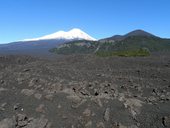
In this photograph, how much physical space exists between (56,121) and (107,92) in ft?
22.0

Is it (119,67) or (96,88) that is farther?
(119,67)

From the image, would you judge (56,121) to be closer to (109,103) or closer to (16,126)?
(16,126)

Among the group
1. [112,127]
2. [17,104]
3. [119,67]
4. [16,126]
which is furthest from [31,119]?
[119,67]

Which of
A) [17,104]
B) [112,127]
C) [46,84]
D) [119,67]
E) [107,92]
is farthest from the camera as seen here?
[119,67]

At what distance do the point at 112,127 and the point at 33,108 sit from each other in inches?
227

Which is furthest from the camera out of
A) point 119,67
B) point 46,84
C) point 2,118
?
point 119,67

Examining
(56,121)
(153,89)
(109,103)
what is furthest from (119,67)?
(56,121)

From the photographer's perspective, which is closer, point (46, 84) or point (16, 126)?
point (16, 126)

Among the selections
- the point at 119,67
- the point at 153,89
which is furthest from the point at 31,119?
the point at 119,67

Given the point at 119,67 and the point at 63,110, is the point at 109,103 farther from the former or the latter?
the point at 119,67

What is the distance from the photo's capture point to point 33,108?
20.4 meters

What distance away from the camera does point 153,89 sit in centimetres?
2564

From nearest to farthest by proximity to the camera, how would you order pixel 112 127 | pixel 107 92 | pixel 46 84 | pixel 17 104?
pixel 112 127 → pixel 17 104 → pixel 107 92 → pixel 46 84

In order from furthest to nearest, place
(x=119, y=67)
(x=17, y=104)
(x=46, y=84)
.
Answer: (x=119, y=67)
(x=46, y=84)
(x=17, y=104)
